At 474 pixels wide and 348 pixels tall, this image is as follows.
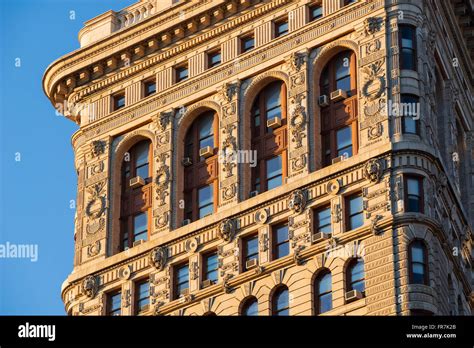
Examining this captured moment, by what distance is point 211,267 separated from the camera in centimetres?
9831

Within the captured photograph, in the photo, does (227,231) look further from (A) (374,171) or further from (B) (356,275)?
(A) (374,171)

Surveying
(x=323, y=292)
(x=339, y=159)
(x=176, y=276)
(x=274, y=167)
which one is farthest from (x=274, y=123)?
(x=323, y=292)

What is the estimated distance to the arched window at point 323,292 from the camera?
9244cm

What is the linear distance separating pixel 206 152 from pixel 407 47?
11.8 meters

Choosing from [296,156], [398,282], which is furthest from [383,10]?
[398,282]


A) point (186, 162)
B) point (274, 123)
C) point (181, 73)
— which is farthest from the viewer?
point (181, 73)

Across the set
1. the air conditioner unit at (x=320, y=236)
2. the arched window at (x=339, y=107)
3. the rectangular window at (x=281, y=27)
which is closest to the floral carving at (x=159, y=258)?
the air conditioner unit at (x=320, y=236)

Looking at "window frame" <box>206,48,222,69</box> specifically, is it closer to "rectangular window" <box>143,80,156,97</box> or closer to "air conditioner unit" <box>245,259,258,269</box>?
"rectangular window" <box>143,80,156,97</box>

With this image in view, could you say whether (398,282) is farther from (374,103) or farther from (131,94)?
(131,94)

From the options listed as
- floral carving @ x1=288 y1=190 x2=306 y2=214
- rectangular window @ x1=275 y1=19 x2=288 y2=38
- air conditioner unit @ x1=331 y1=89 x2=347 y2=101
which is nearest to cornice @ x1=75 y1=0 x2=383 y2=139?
rectangular window @ x1=275 y1=19 x2=288 y2=38

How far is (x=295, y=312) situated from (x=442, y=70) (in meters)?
17.0

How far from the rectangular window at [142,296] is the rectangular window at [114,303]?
1080mm

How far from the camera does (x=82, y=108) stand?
109 metres
